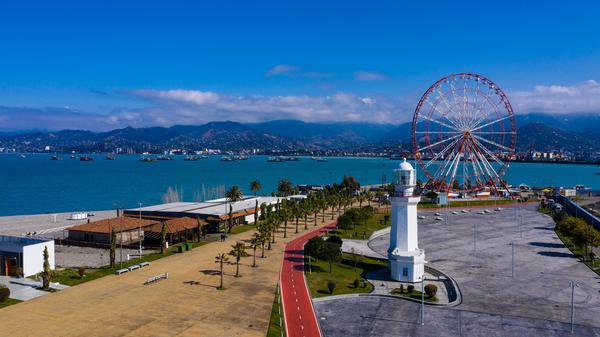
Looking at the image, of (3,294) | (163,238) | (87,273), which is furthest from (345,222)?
(3,294)

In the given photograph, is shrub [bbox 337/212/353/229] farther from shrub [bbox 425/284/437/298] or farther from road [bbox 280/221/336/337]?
shrub [bbox 425/284/437/298]

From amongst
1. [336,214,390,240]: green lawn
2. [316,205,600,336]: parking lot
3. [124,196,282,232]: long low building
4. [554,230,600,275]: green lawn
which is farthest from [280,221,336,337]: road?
[554,230,600,275]: green lawn

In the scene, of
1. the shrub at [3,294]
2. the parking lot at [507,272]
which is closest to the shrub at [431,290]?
the parking lot at [507,272]

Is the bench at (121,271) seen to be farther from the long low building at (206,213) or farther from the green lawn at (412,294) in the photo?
the green lawn at (412,294)

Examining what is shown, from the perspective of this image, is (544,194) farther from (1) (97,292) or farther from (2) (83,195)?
(2) (83,195)

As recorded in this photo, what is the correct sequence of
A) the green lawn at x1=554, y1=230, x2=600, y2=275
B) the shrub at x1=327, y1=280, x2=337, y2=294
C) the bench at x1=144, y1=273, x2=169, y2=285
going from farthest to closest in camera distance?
the green lawn at x1=554, y1=230, x2=600, y2=275 < the bench at x1=144, y1=273, x2=169, y2=285 < the shrub at x1=327, y1=280, x2=337, y2=294

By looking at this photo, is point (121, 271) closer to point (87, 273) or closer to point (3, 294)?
point (87, 273)

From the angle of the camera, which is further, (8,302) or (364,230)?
(364,230)
